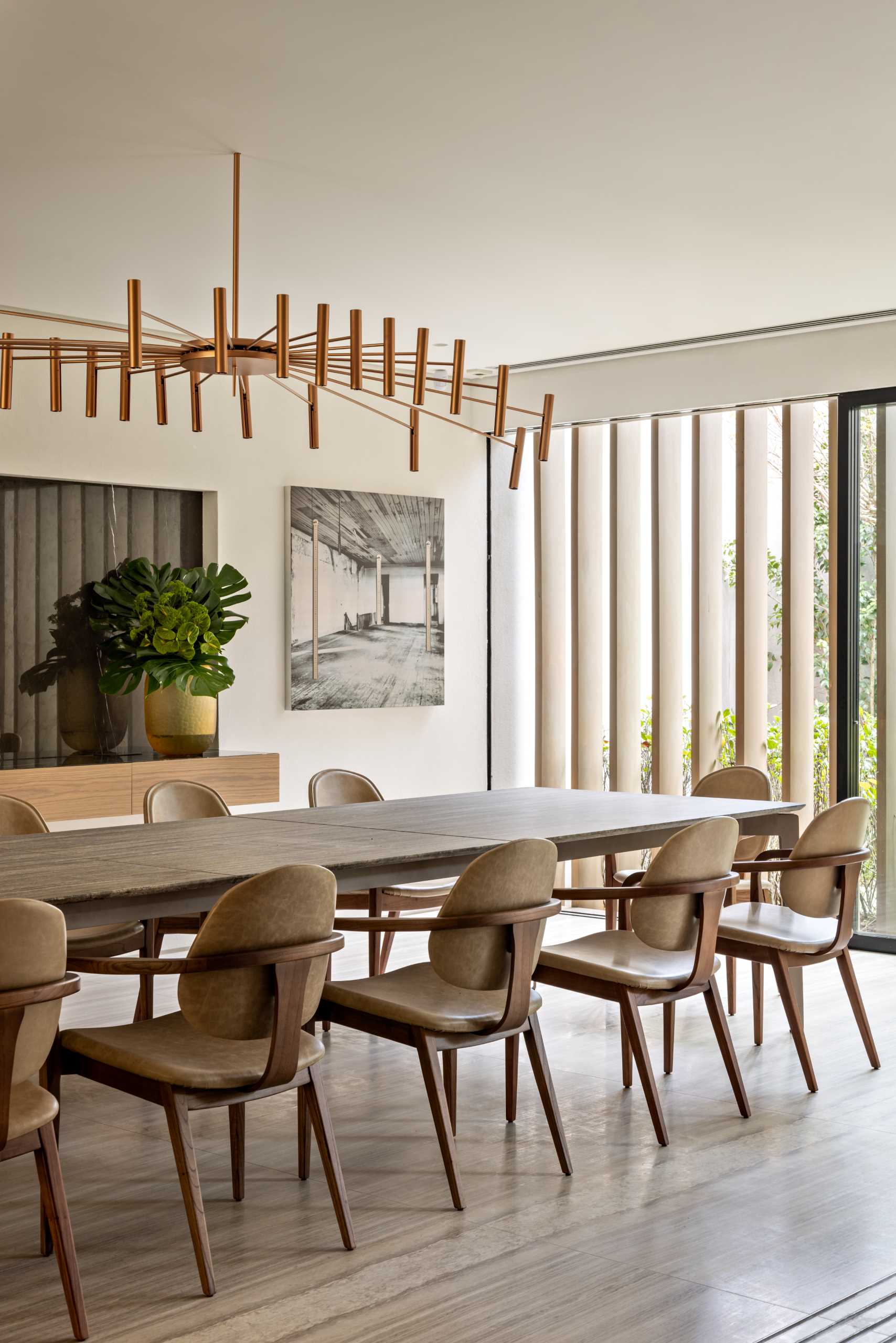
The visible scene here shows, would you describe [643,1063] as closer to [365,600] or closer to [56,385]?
[56,385]

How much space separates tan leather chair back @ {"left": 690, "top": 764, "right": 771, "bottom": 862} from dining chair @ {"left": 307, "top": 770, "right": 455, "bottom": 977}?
1139 millimetres

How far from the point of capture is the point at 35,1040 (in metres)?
2.66

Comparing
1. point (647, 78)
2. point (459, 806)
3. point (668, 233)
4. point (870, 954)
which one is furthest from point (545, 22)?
point (870, 954)

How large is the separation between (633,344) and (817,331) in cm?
90

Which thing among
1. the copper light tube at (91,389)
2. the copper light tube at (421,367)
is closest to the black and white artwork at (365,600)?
the copper light tube at (91,389)

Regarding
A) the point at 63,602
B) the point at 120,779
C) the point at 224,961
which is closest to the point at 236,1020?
the point at 224,961

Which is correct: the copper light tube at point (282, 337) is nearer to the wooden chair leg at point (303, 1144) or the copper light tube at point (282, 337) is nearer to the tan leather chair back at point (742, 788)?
the wooden chair leg at point (303, 1144)

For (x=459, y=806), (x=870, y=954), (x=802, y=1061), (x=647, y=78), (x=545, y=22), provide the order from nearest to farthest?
1. (x=545, y=22)
2. (x=647, y=78)
3. (x=802, y=1061)
4. (x=459, y=806)
5. (x=870, y=954)

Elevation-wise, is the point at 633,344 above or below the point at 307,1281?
above

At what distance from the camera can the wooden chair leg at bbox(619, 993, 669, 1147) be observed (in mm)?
3762

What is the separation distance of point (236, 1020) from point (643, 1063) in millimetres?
1294

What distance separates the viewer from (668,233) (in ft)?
16.7

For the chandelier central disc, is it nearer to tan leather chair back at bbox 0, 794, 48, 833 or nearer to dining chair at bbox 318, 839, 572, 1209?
tan leather chair back at bbox 0, 794, 48, 833

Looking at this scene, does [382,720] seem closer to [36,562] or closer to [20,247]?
[36,562]
